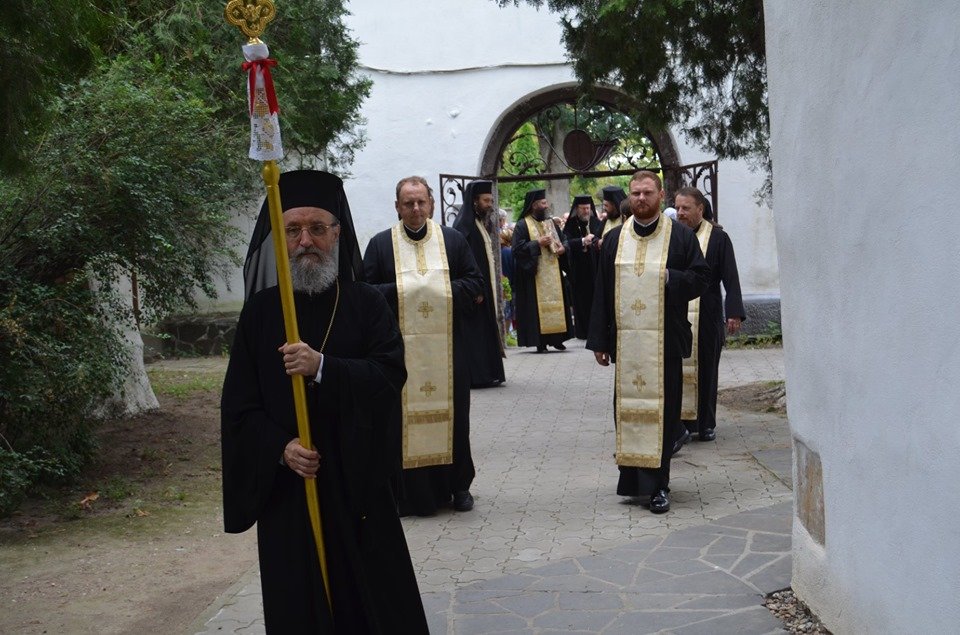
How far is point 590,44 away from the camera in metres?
9.55

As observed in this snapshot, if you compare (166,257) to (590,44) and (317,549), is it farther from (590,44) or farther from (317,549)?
(317,549)

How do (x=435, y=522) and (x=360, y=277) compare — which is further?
(x=435, y=522)

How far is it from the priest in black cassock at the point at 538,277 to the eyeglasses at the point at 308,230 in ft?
36.7

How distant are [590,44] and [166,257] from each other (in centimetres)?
378

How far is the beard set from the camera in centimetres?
414

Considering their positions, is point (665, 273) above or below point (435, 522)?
above

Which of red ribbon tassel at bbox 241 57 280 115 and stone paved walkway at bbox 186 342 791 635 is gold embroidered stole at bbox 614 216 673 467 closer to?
stone paved walkway at bbox 186 342 791 635


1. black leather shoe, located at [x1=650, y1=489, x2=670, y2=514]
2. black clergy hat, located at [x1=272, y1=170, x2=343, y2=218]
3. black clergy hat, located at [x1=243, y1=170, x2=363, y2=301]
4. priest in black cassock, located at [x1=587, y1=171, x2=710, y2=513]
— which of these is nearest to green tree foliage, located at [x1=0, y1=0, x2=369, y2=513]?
black clergy hat, located at [x1=243, y1=170, x2=363, y2=301]

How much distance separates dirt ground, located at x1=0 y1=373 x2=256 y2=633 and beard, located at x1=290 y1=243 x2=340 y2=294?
2101 mm

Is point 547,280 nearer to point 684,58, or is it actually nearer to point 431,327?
point 684,58

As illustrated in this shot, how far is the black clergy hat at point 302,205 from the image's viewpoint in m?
4.21

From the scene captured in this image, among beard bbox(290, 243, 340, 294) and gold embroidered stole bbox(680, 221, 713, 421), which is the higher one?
beard bbox(290, 243, 340, 294)

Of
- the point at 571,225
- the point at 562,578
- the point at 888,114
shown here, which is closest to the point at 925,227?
the point at 888,114

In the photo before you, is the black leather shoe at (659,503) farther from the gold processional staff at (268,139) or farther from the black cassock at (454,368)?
the gold processional staff at (268,139)
